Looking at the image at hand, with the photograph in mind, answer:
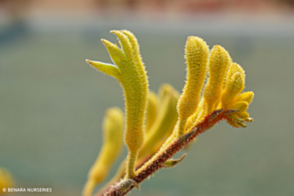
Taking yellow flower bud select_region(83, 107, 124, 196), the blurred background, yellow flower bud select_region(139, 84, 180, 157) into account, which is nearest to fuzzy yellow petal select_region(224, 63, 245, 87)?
yellow flower bud select_region(139, 84, 180, 157)

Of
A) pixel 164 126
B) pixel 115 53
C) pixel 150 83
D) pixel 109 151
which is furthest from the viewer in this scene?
pixel 150 83

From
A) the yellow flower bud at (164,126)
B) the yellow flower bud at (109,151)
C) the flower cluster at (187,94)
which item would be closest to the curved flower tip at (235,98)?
the flower cluster at (187,94)

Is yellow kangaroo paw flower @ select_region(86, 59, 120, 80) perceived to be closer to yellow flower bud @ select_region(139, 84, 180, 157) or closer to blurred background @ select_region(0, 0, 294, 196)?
yellow flower bud @ select_region(139, 84, 180, 157)

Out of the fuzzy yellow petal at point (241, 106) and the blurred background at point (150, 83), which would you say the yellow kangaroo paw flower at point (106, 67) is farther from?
the blurred background at point (150, 83)

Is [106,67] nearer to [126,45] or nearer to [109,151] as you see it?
[126,45]

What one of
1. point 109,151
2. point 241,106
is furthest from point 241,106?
point 109,151

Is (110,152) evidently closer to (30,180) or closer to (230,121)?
(230,121)
